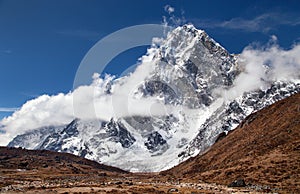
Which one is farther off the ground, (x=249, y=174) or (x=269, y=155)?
(x=269, y=155)

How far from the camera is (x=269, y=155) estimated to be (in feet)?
332

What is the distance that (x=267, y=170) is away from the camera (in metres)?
87.7

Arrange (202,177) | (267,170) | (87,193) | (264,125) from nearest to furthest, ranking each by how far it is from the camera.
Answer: (87,193)
(267,170)
(202,177)
(264,125)

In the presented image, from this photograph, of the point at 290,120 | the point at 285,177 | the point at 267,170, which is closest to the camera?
the point at 285,177

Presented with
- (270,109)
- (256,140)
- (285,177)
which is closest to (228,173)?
(285,177)

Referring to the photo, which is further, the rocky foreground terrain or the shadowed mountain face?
the shadowed mountain face

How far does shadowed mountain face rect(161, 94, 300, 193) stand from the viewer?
264ft

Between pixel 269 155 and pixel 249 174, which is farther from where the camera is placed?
pixel 269 155

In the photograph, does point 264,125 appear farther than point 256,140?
Yes

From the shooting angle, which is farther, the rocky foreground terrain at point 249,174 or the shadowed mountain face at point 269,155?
the shadowed mountain face at point 269,155

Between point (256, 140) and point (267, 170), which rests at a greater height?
point (256, 140)

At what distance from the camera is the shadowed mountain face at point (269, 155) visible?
3169 inches

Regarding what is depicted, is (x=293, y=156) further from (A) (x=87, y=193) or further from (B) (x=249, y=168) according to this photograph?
(A) (x=87, y=193)

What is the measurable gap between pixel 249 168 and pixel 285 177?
685 inches
